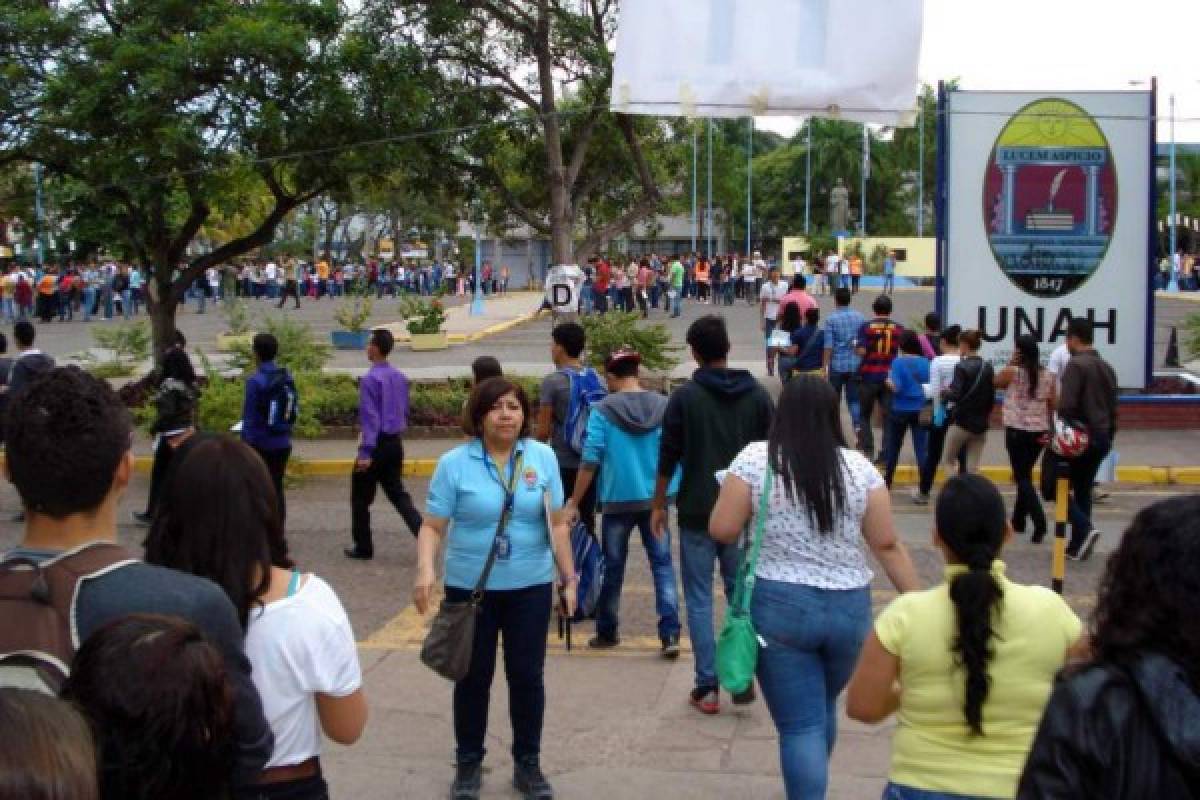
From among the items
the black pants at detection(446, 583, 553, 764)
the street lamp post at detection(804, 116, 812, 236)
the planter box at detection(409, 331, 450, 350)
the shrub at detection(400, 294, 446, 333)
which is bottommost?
the black pants at detection(446, 583, 553, 764)

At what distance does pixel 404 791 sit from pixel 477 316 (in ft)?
110

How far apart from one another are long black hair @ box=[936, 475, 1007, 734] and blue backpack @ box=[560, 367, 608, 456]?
4.45m

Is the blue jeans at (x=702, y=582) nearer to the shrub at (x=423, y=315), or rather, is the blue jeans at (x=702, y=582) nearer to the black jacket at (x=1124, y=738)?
the black jacket at (x=1124, y=738)

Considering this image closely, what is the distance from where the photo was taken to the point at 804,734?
470cm

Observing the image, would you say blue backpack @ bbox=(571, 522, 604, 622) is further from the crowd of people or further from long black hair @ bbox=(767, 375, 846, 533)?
long black hair @ bbox=(767, 375, 846, 533)

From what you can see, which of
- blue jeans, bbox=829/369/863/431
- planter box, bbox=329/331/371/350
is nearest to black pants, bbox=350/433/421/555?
blue jeans, bbox=829/369/863/431

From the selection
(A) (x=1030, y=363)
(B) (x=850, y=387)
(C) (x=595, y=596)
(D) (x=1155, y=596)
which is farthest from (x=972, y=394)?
(D) (x=1155, y=596)

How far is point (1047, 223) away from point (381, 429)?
10050 mm

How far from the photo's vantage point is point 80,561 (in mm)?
2857

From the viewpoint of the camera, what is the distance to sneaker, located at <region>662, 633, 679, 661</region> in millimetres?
7598

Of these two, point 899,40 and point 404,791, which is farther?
point 899,40

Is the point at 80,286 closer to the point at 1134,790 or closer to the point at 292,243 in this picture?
the point at 292,243

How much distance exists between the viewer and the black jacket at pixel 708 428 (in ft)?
20.8

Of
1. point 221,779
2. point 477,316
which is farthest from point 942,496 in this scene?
point 477,316
